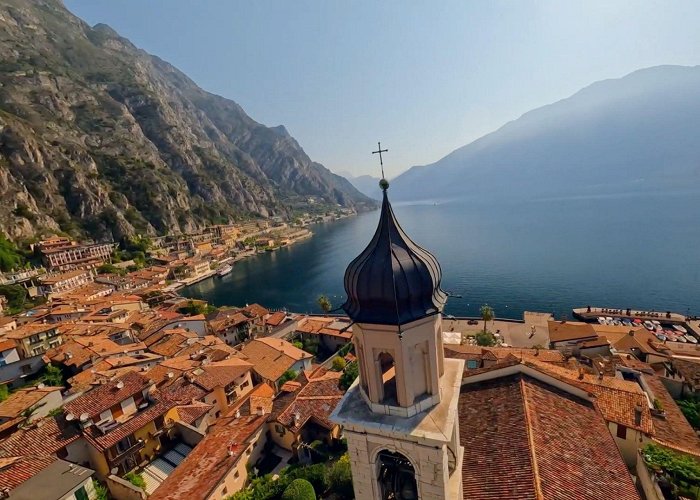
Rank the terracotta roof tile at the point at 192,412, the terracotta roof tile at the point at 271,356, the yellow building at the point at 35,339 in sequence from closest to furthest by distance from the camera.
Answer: the terracotta roof tile at the point at 192,412 < the terracotta roof tile at the point at 271,356 < the yellow building at the point at 35,339

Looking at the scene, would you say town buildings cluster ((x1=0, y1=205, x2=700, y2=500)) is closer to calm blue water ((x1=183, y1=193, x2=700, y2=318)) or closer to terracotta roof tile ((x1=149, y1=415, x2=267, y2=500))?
terracotta roof tile ((x1=149, y1=415, x2=267, y2=500))

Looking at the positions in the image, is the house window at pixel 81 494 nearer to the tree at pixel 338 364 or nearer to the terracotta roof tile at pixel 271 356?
the terracotta roof tile at pixel 271 356

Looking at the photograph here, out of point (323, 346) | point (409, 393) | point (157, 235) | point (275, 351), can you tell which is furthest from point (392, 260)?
point (157, 235)

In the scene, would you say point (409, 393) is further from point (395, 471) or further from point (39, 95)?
point (39, 95)

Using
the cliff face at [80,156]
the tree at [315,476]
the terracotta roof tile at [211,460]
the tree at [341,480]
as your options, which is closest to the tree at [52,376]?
the terracotta roof tile at [211,460]

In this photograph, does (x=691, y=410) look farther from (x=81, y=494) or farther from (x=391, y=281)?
(x=81, y=494)

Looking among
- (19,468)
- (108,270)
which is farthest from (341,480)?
(108,270)
